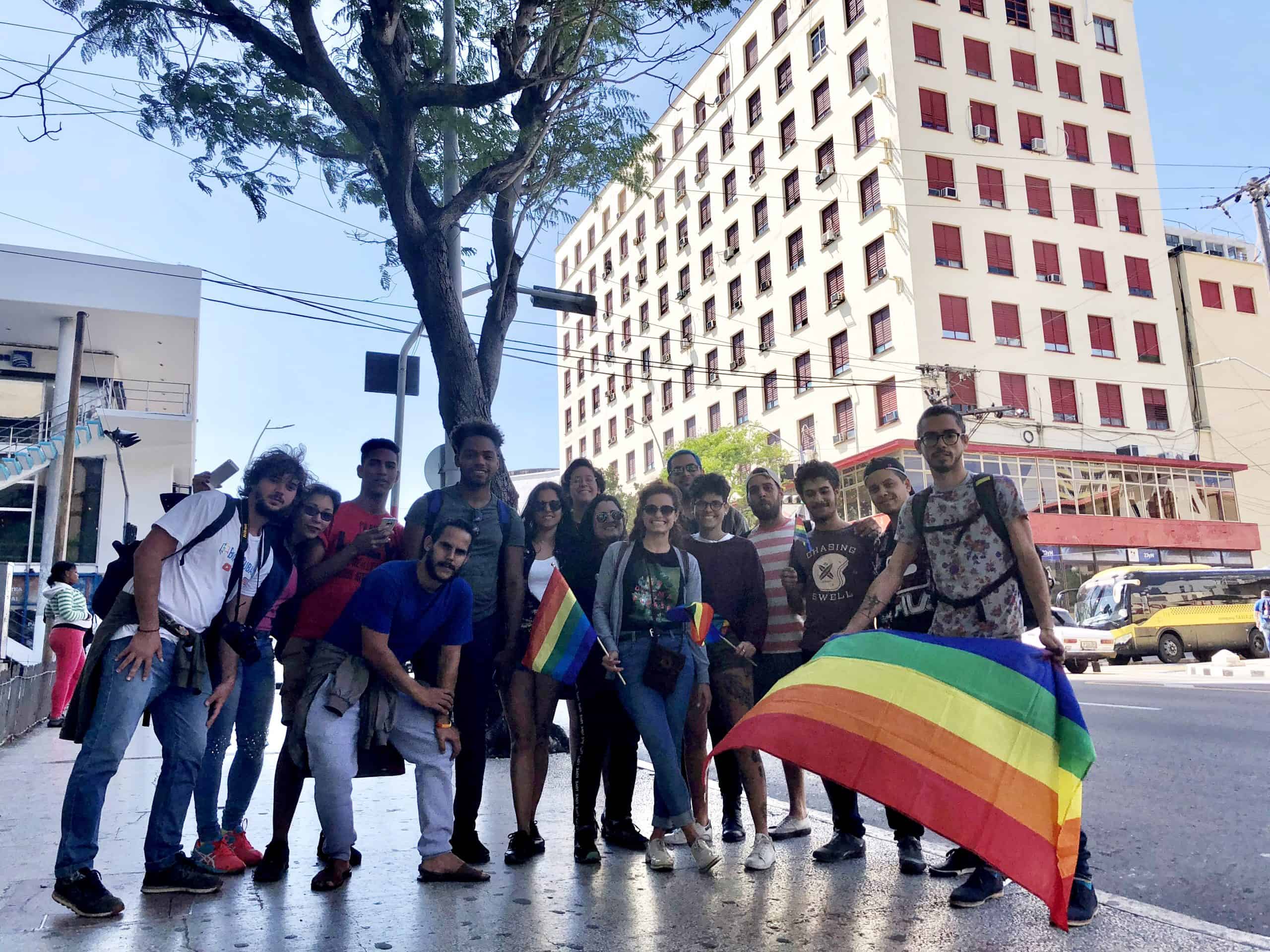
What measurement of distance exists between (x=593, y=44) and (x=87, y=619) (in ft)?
28.1

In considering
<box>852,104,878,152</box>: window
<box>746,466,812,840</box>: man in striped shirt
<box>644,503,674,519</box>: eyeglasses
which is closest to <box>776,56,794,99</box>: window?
<box>852,104,878,152</box>: window

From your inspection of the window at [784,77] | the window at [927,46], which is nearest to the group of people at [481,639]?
the window at [927,46]

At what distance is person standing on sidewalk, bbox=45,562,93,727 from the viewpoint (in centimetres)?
1062

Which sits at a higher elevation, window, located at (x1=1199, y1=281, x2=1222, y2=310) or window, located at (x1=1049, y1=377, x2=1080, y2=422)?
window, located at (x1=1199, y1=281, x2=1222, y2=310)

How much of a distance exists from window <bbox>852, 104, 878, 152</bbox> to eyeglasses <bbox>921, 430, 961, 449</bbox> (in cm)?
3432

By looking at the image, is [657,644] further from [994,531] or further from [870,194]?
[870,194]

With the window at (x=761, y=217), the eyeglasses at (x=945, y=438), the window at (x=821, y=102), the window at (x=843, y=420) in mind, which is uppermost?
the window at (x=821, y=102)

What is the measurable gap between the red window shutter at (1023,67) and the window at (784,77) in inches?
335

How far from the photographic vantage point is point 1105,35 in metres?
40.3

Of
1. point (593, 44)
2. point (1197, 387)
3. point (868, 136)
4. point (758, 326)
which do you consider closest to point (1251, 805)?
point (593, 44)

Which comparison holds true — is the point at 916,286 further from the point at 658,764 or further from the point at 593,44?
the point at 658,764

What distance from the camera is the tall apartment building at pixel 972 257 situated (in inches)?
1348

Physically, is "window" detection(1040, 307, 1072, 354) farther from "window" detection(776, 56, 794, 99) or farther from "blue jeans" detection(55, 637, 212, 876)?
"blue jeans" detection(55, 637, 212, 876)

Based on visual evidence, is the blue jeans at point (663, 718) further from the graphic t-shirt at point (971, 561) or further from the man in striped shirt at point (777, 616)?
the graphic t-shirt at point (971, 561)
